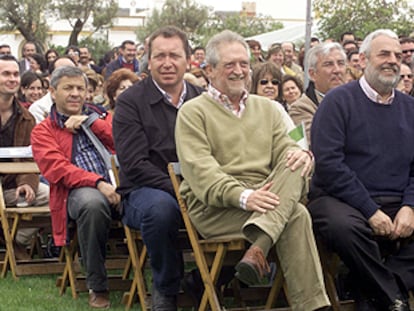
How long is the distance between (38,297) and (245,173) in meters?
2.26

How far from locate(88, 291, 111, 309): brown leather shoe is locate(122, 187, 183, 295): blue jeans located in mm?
860

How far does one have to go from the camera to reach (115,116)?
6836mm

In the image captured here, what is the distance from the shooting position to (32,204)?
8.62 m

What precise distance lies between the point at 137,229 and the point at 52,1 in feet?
142

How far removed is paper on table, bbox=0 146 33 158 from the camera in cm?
852

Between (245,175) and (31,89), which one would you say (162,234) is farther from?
(31,89)

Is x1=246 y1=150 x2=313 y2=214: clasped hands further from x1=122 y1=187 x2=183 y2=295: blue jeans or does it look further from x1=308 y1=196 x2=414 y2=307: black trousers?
x1=122 y1=187 x2=183 y2=295: blue jeans

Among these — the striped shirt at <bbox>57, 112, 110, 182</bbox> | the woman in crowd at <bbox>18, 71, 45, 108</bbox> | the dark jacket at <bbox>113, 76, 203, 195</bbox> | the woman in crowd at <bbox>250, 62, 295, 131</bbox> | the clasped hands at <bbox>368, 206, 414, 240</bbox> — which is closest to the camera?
the clasped hands at <bbox>368, 206, 414, 240</bbox>

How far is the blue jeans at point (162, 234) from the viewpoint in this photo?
621 cm

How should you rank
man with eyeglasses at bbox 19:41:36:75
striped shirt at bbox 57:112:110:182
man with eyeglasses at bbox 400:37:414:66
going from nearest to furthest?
striped shirt at bbox 57:112:110:182 < man with eyeglasses at bbox 400:37:414:66 < man with eyeglasses at bbox 19:41:36:75

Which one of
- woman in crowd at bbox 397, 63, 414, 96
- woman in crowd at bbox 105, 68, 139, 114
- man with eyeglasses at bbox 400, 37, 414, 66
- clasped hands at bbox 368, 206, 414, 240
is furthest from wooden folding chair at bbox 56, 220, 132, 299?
man with eyeglasses at bbox 400, 37, 414, 66

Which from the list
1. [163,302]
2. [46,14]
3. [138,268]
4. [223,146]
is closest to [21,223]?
[138,268]

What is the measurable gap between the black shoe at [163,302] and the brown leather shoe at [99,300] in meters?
0.81

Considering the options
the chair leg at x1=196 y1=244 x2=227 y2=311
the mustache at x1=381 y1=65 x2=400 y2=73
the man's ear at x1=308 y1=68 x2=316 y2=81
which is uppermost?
the mustache at x1=381 y1=65 x2=400 y2=73
